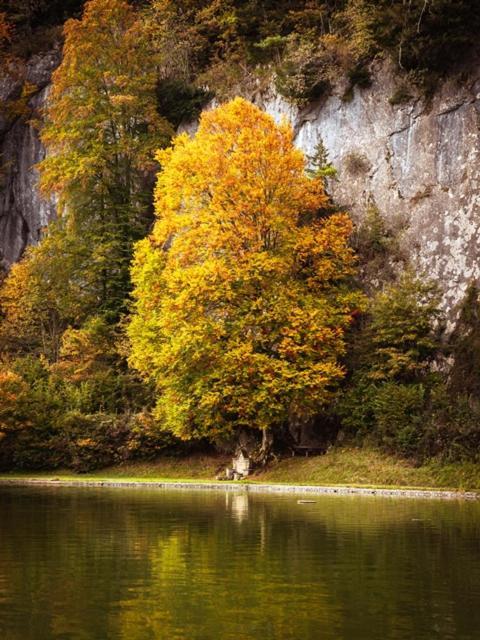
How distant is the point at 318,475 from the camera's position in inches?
1422

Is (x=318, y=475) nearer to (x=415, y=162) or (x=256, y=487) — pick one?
(x=256, y=487)

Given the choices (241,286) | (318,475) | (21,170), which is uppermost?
(21,170)

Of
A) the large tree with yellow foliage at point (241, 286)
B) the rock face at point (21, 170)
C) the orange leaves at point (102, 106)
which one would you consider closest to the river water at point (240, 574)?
the large tree with yellow foliage at point (241, 286)

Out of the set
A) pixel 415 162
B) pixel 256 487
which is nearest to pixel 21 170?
pixel 415 162

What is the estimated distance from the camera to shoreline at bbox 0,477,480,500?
30.3 meters

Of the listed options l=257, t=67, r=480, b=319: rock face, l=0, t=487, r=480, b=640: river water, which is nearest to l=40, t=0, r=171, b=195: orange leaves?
l=257, t=67, r=480, b=319: rock face

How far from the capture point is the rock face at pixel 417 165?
130 feet

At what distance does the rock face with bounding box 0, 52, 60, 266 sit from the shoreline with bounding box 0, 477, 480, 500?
25.8 meters

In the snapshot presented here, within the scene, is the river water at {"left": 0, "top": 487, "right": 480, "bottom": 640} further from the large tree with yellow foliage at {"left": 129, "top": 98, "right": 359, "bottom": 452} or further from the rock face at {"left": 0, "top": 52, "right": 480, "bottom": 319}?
the rock face at {"left": 0, "top": 52, "right": 480, "bottom": 319}

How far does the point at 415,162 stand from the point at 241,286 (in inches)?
395

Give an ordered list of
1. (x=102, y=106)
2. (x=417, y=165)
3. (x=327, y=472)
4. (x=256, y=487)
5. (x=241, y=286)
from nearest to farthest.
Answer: (x=256, y=487), (x=327, y=472), (x=241, y=286), (x=417, y=165), (x=102, y=106)

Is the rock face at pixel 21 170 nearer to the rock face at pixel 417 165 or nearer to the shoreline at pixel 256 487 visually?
the rock face at pixel 417 165

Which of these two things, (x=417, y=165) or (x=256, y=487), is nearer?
(x=256, y=487)

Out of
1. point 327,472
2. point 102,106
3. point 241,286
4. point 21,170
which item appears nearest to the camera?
point 327,472
